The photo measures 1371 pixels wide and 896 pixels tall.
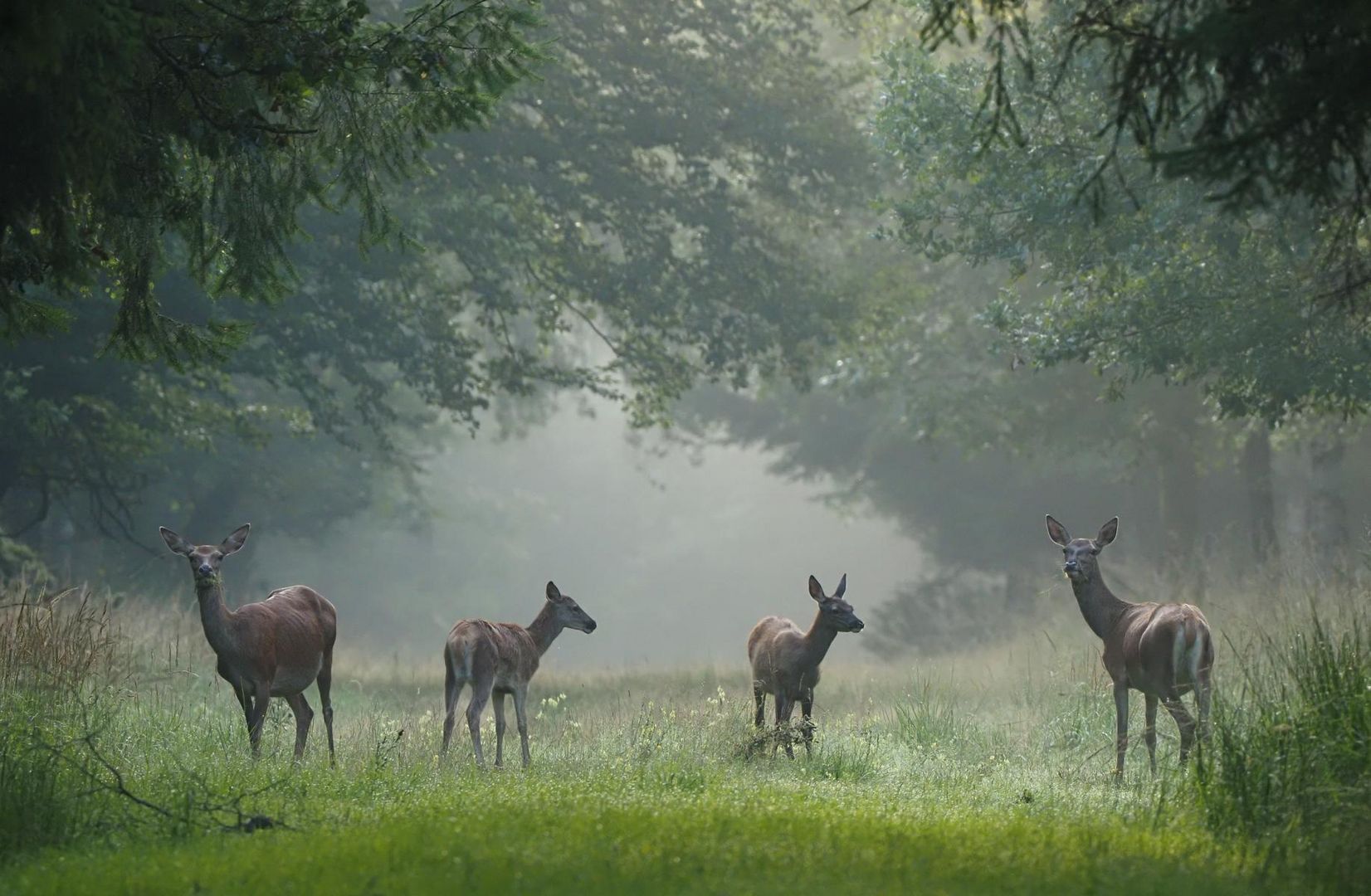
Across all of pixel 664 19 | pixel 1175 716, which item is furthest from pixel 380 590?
pixel 1175 716

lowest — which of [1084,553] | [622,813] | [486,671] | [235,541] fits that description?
[622,813]

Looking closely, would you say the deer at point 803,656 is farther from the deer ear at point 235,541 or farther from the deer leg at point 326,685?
the deer ear at point 235,541

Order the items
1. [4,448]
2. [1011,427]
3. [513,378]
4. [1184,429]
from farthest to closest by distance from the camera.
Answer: [1011,427]
[1184,429]
[513,378]
[4,448]

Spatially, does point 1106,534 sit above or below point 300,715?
above

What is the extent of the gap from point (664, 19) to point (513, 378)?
280 inches

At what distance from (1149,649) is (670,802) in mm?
5059

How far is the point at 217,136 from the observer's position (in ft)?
33.0

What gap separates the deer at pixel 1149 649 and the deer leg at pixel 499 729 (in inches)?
179

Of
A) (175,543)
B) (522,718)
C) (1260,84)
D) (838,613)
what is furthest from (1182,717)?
(175,543)

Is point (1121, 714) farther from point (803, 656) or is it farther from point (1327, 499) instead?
point (1327, 499)

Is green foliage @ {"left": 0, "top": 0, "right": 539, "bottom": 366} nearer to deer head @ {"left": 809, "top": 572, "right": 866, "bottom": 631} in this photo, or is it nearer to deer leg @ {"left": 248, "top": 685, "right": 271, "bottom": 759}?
deer leg @ {"left": 248, "top": 685, "right": 271, "bottom": 759}

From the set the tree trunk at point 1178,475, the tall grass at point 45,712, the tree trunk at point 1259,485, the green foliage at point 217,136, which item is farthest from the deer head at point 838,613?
the tree trunk at point 1178,475

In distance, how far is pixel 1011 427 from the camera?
113ft

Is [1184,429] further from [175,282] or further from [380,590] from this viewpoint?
[380,590]
